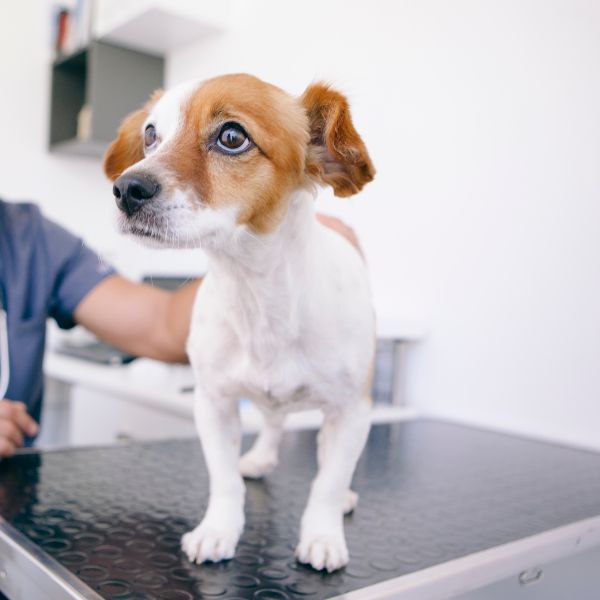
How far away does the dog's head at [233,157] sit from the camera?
20.9 inches

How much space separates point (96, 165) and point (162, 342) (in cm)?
174

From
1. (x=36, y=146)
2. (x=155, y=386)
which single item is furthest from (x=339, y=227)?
(x=36, y=146)

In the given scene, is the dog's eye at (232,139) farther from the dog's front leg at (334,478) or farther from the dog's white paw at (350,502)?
the dog's white paw at (350,502)

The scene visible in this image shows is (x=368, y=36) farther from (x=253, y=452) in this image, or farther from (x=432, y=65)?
(x=253, y=452)

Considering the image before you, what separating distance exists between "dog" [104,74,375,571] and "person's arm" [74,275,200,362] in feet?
1.38

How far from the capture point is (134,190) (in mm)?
513

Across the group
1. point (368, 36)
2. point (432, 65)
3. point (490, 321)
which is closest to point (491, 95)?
point (432, 65)

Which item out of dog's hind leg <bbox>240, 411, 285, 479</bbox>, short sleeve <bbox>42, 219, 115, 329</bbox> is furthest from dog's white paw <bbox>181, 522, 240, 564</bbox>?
short sleeve <bbox>42, 219, 115, 329</bbox>

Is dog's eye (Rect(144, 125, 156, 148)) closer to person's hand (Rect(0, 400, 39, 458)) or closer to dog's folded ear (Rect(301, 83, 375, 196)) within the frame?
dog's folded ear (Rect(301, 83, 375, 196))

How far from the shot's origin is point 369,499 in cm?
87

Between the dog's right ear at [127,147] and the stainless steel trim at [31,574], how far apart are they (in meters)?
0.35

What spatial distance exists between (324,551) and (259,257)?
28cm

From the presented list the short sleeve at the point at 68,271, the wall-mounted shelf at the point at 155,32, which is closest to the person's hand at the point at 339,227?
the short sleeve at the point at 68,271

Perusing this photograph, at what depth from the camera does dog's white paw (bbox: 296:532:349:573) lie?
635 millimetres
